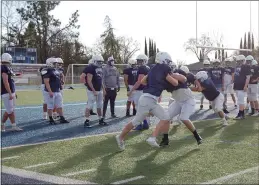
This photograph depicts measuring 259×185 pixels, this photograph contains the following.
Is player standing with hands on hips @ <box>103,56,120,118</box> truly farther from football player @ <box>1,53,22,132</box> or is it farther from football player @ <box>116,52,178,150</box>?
football player @ <box>116,52,178,150</box>

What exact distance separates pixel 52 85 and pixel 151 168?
5.38m

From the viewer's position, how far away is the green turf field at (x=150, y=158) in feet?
18.0

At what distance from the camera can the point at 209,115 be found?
12.7 metres

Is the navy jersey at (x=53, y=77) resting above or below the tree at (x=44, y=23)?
below

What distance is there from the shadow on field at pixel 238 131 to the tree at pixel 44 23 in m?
27.7

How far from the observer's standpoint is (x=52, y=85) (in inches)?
416

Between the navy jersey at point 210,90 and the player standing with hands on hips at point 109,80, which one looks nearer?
the navy jersey at point 210,90

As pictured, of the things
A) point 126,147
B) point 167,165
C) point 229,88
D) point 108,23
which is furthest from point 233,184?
point 108,23

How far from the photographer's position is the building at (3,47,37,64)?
103 feet

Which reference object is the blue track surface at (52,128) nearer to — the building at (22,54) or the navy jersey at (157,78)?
the navy jersey at (157,78)

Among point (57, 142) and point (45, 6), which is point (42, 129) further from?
point (45, 6)

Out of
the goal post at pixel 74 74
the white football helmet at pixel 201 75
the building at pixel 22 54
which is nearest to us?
the white football helmet at pixel 201 75

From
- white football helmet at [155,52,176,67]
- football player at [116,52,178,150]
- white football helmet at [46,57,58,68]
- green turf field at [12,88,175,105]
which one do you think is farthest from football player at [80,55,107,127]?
green turf field at [12,88,175,105]

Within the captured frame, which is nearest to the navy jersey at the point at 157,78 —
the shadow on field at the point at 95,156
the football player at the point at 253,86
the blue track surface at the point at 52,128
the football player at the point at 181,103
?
the football player at the point at 181,103
